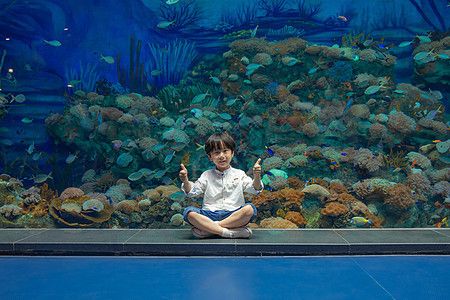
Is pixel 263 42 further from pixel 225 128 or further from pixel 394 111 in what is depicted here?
pixel 394 111

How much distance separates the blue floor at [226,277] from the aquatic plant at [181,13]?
12.5 ft

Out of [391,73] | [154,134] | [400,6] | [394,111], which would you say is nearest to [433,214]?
[394,111]

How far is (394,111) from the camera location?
25.1ft

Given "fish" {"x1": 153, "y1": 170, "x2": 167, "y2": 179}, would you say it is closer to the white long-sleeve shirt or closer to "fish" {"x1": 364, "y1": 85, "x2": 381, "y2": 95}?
the white long-sleeve shirt

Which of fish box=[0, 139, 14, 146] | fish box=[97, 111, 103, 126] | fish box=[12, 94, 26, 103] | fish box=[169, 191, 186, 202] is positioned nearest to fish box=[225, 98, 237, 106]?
fish box=[169, 191, 186, 202]

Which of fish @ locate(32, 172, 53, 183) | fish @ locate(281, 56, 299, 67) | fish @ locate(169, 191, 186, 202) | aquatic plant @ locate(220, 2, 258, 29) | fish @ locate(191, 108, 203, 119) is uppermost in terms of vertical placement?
aquatic plant @ locate(220, 2, 258, 29)

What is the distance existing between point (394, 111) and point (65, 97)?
4.97 meters

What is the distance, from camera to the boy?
580 centimetres

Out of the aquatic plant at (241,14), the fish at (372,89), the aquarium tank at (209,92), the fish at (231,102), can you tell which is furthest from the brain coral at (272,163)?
the aquatic plant at (241,14)

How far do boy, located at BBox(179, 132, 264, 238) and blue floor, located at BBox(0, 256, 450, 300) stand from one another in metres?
0.48

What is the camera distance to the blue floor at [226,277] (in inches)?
163

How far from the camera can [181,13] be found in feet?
25.4

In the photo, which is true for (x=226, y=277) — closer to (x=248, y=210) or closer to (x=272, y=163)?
(x=248, y=210)

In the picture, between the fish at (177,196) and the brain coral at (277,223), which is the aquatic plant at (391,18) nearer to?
the brain coral at (277,223)
